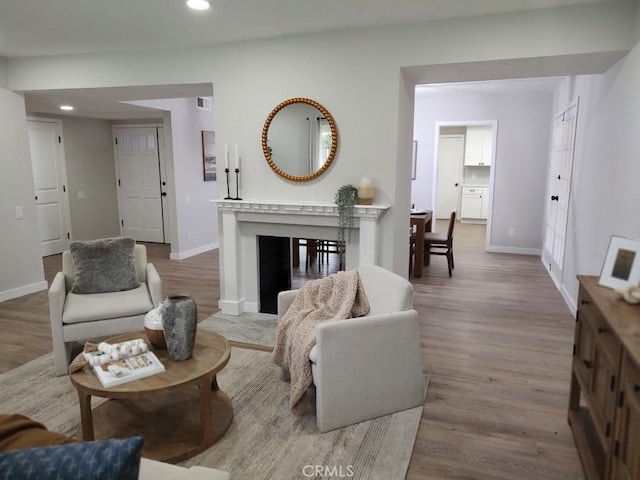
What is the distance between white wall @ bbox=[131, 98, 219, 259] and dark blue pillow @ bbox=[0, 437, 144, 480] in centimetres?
541

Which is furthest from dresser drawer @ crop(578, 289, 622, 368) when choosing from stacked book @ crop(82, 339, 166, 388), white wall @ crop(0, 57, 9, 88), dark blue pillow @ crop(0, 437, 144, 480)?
white wall @ crop(0, 57, 9, 88)

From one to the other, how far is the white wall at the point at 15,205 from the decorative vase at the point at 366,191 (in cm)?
369

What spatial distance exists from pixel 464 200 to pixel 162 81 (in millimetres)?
8282

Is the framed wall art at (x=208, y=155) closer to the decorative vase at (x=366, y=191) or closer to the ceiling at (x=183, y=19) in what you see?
the ceiling at (x=183, y=19)

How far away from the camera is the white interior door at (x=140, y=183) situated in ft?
25.3

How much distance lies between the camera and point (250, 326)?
3.99 metres

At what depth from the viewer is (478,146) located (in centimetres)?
1045

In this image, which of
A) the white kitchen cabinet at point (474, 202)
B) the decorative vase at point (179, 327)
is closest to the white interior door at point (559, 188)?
the white kitchen cabinet at point (474, 202)

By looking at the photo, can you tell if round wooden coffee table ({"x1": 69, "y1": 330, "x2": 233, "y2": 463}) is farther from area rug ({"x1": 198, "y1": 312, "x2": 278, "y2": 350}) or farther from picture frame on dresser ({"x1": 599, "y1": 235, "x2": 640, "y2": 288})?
picture frame on dresser ({"x1": 599, "y1": 235, "x2": 640, "y2": 288})

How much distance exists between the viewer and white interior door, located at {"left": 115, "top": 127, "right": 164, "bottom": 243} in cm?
772

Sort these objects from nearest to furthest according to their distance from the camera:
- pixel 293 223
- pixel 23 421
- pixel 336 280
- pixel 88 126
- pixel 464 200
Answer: pixel 23 421
pixel 336 280
pixel 293 223
pixel 88 126
pixel 464 200

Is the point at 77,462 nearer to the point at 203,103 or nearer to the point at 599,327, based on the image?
the point at 599,327

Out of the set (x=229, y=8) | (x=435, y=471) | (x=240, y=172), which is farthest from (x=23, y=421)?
(x=240, y=172)

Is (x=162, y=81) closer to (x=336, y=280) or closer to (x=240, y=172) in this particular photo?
(x=240, y=172)
